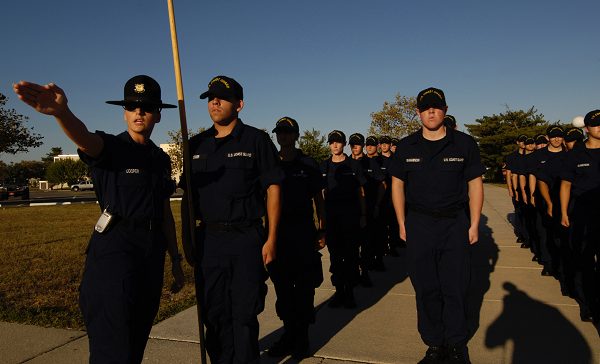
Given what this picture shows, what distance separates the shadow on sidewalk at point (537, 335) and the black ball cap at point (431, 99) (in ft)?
6.68

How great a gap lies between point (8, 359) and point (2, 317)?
1325mm

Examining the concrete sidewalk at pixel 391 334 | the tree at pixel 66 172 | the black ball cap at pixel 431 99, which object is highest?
the tree at pixel 66 172

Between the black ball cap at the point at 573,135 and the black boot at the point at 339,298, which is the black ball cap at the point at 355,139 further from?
the black ball cap at the point at 573,135

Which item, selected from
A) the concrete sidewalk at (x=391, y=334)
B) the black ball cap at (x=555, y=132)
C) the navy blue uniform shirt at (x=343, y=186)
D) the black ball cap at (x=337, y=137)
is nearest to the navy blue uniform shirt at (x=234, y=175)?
the concrete sidewalk at (x=391, y=334)

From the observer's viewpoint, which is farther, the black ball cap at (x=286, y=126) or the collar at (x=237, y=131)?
the black ball cap at (x=286, y=126)

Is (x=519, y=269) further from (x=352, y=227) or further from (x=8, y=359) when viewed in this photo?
(x=8, y=359)

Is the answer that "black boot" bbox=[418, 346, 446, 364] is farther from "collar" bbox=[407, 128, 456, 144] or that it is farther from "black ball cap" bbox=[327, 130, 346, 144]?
"black ball cap" bbox=[327, 130, 346, 144]

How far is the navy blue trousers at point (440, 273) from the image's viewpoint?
3.57m

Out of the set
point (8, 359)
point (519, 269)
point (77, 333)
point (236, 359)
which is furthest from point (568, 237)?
point (8, 359)

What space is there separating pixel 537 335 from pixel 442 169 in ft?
5.82

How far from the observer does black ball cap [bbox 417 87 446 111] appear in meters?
3.64

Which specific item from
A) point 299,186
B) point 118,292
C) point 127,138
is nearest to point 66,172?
point 299,186

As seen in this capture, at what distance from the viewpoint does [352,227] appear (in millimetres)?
5543

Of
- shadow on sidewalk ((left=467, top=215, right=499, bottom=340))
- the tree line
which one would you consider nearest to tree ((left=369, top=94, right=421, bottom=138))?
the tree line
